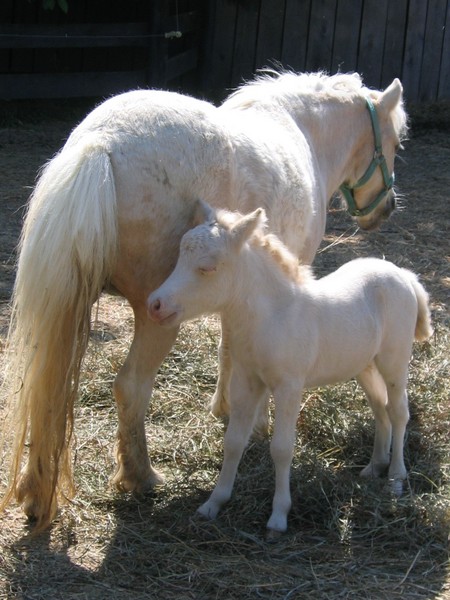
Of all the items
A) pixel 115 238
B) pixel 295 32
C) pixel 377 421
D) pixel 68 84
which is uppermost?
pixel 295 32

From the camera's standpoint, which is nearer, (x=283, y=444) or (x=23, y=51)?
(x=283, y=444)

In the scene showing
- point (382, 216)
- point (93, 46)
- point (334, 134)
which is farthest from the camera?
point (93, 46)

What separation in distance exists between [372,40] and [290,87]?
7191 millimetres

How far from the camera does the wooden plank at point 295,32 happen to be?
37.0 ft

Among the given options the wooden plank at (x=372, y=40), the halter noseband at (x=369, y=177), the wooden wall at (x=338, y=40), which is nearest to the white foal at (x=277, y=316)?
the halter noseband at (x=369, y=177)

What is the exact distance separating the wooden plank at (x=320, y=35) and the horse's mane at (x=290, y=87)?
6321 mm

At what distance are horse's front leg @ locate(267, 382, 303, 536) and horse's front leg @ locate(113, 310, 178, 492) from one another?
529 millimetres

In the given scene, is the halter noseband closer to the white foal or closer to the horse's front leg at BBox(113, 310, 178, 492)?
the white foal

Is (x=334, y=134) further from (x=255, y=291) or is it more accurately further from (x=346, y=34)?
(x=346, y=34)

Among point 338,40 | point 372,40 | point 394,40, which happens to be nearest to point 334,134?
point 338,40

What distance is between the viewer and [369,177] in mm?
5266

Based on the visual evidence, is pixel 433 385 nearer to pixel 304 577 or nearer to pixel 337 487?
pixel 337 487

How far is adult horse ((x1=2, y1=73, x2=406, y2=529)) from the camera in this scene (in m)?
3.32

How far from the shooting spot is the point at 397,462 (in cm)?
401
